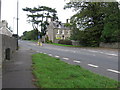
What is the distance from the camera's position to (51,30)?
302 feet

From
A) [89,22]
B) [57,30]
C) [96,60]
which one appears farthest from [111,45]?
[57,30]

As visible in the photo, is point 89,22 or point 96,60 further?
point 89,22

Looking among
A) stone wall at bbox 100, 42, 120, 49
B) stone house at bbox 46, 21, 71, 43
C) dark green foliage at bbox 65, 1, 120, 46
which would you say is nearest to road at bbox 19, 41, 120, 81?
stone wall at bbox 100, 42, 120, 49

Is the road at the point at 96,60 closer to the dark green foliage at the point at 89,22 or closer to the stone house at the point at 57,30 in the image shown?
the dark green foliage at the point at 89,22

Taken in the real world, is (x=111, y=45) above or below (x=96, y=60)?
above

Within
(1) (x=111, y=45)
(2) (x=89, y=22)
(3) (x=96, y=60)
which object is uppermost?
(2) (x=89, y=22)

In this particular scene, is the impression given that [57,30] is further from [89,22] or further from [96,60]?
[96,60]

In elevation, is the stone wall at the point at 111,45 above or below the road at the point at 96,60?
above

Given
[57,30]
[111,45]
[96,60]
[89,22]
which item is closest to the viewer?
[96,60]

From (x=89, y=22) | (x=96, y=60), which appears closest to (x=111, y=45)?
(x=89, y=22)

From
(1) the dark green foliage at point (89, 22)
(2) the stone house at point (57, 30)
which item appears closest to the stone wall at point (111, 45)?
(1) the dark green foliage at point (89, 22)

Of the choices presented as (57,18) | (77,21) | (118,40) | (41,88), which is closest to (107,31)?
(118,40)

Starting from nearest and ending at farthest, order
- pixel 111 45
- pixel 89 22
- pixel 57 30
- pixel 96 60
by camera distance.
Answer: pixel 96 60 → pixel 111 45 → pixel 89 22 → pixel 57 30

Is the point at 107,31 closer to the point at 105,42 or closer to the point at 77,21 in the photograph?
the point at 105,42
